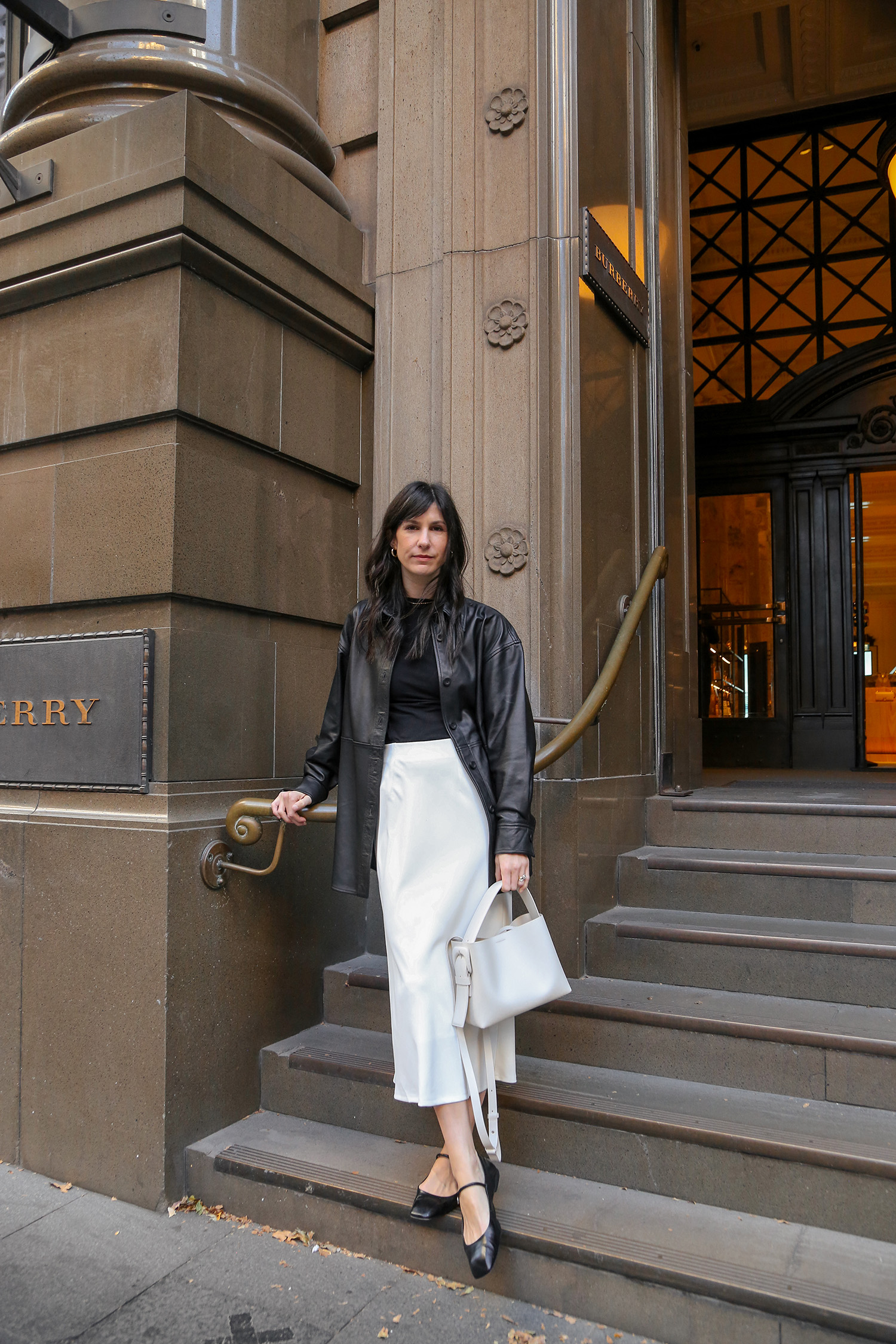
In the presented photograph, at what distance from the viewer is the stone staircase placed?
9.06ft

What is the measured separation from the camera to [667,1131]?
3121mm

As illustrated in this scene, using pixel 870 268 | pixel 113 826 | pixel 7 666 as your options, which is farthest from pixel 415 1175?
pixel 870 268

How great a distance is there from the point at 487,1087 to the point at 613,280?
3.74m

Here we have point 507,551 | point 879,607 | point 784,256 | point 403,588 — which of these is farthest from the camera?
point 879,607

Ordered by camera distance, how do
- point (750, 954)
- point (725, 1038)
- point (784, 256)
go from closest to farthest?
point (725, 1038), point (750, 954), point (784, 256)

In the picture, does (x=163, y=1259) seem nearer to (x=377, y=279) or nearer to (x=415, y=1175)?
(x=415, y=1175)

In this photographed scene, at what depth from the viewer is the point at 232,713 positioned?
13.1 feet

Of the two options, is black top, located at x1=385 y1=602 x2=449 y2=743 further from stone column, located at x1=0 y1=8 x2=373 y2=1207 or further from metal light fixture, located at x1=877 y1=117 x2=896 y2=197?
metal light fixture, located at x1=877 y1=117 x2=896 y2=197

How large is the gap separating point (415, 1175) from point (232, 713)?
71.7 inches

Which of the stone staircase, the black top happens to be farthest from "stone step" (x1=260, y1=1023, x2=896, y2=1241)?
the black top

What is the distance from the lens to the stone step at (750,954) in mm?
3678

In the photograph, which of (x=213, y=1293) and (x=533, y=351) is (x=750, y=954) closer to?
(x=213, y=1293)

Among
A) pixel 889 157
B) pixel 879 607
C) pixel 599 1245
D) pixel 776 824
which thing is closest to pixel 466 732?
pixel 599 1245

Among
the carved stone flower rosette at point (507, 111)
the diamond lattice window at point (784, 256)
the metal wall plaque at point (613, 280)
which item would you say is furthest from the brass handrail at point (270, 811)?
the diamond lattice window at point (784, 256)
